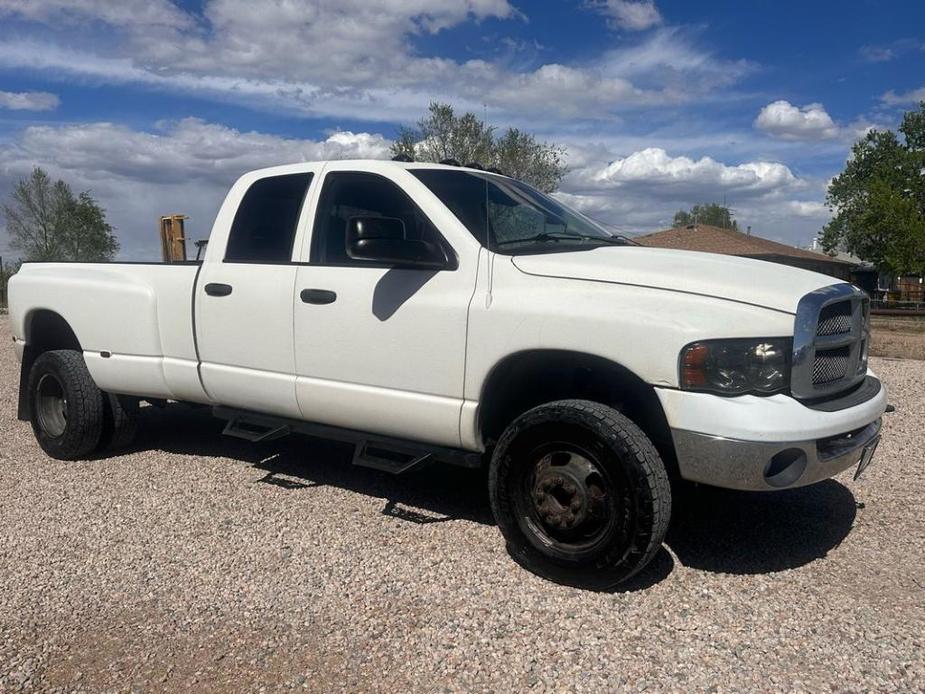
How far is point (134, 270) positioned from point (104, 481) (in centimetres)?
146

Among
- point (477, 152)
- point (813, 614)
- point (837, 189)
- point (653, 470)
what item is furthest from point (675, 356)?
point (837, 189)

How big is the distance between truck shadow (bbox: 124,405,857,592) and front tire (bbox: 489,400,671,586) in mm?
138

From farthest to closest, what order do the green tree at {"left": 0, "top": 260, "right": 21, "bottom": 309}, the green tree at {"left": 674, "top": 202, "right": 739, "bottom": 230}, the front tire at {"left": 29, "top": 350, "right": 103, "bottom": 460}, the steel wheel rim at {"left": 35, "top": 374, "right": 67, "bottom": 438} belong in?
the green tree at {"left": 674, "top": 202, "right": 739, "bottom": 230} < the green tree at {"left": 0, "top": 260, "right": 21, "bottom": 309} < the steel wheel rim at {"left": 35, "top": 374, "right": 67, "bottom": 438} < the front tire at {"left": 29, "top": 350, "right": 103, "bottom": 460}

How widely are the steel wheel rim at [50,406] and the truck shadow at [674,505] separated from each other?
2.15 ft

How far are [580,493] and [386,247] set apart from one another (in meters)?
1.49

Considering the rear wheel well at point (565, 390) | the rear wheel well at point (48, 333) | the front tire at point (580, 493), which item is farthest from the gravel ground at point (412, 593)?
the rear wheel well at point (48, 333)

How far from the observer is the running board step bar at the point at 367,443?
13.4 ft

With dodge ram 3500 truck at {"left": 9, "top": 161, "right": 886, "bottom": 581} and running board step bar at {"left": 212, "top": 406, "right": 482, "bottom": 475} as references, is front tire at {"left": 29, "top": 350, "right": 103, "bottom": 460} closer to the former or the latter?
dodge ram 3500 truck at {"left": 9, "top": 161, "right": 886, "bottom": 581}

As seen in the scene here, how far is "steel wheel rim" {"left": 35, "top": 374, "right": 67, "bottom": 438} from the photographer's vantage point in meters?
5.94

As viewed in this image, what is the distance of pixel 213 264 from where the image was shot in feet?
16.5

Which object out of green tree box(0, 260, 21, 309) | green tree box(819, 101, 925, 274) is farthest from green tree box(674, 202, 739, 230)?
green tree box(0, 260, 21, 309)

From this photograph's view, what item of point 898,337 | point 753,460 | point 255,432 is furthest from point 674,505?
point 898,337

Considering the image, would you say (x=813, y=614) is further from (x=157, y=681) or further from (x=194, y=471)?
(x=194, y=471)

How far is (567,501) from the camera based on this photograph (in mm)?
3629
